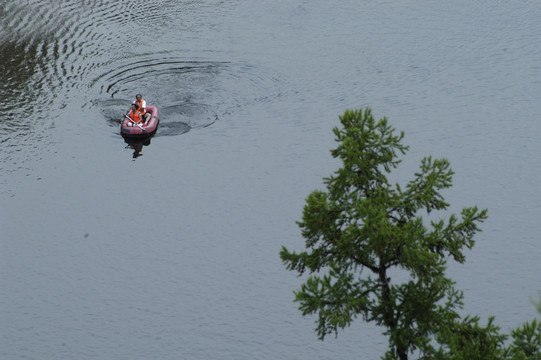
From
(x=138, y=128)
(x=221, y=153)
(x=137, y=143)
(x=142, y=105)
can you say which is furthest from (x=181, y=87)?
(x=221, y=153)

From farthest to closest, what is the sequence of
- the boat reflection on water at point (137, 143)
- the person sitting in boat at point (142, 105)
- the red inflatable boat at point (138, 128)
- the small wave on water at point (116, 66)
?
the small wave on water at point (116, 66), the boat reflection on water at point (137, 143), the person sitting in boat at point (142, 105), the red inflatable boat at point (138, 128)

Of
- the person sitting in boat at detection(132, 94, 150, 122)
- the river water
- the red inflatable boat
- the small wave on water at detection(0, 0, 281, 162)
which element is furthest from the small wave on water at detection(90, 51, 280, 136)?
the person sitting in boat at detection(132, 94, 150, 122)

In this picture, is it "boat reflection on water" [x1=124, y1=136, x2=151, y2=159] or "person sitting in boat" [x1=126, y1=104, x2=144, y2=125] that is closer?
"person sitting in boat" [x1=126, y1=104, x2=144, y2=125]

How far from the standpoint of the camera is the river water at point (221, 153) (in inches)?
1714

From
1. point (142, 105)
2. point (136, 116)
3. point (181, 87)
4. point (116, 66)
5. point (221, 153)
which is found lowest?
point (221, 153)

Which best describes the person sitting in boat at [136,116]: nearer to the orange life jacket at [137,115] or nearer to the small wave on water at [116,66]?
the orange life jacket at [137,115]

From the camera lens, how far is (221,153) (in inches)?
2327

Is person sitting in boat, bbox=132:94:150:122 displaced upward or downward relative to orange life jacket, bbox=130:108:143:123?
upward

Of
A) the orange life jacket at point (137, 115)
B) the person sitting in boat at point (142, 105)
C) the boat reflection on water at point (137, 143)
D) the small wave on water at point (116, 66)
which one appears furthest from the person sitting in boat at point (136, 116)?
the small wave on water at point (116, 66)

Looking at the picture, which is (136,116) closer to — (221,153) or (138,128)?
(138,128)

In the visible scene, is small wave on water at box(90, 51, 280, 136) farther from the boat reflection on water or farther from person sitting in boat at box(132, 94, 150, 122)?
person sitting in boat at box(132, 94, 150, 122)

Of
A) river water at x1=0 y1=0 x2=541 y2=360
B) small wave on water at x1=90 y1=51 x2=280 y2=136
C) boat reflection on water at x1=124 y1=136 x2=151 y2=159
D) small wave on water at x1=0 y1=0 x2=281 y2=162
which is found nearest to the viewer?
river water at x1=0 y1=0 x2=541 y2=360

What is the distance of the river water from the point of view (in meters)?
→ 43.5

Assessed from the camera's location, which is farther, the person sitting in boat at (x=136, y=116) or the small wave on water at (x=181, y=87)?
the small wave on water at (x=181, y=87)
